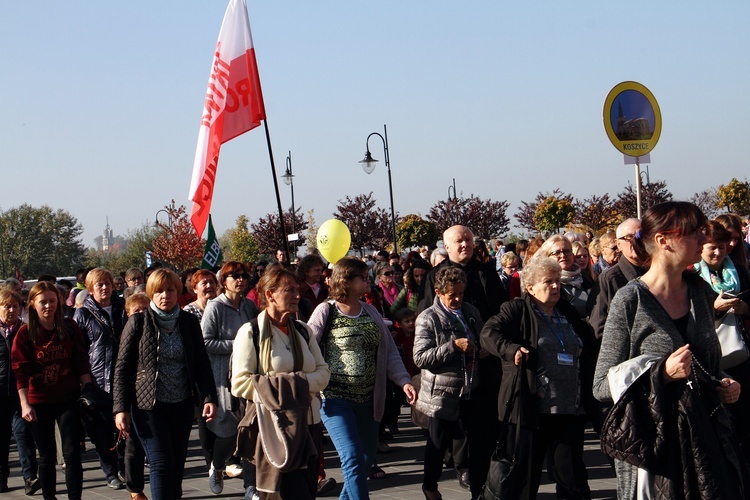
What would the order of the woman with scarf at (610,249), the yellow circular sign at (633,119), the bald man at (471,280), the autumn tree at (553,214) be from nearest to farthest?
the bald man at (471,280), the woman with scarf at (610,249), the yellow circular sign at (633,119), the autumn tree at (553,214)

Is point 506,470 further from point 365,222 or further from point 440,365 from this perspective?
point 365,222

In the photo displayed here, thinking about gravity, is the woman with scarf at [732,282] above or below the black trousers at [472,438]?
above

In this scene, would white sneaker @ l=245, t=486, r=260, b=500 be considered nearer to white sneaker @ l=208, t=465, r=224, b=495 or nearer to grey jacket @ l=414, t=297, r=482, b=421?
white sneaker @ l=208, t=465, r=224, b=495

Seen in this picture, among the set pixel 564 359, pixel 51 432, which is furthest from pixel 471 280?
pixel 51 432

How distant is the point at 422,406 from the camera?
7547 mm

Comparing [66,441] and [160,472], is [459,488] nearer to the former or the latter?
[160,472]

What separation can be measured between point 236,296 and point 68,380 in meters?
1.59

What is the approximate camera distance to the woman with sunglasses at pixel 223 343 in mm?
8422

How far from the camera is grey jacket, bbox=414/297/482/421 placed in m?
7.40

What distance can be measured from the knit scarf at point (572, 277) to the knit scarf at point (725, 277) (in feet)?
4.60

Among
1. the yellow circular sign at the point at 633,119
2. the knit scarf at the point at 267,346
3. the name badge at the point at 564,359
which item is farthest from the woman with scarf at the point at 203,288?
the yellow circular sign at the point at 633,119

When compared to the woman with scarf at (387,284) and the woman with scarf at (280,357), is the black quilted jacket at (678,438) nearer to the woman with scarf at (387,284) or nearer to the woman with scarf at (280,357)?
the woman with scarf at (280,357)

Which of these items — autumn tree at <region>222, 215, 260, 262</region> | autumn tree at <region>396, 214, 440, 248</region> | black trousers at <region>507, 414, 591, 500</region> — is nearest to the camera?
black trousers at <region>507, 414, 591, 500</region>

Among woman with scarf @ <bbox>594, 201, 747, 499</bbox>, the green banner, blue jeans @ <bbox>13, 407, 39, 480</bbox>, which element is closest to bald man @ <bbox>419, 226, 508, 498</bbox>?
woman with scarf @ <bbox>594, 201, 747, 499</bbox>
